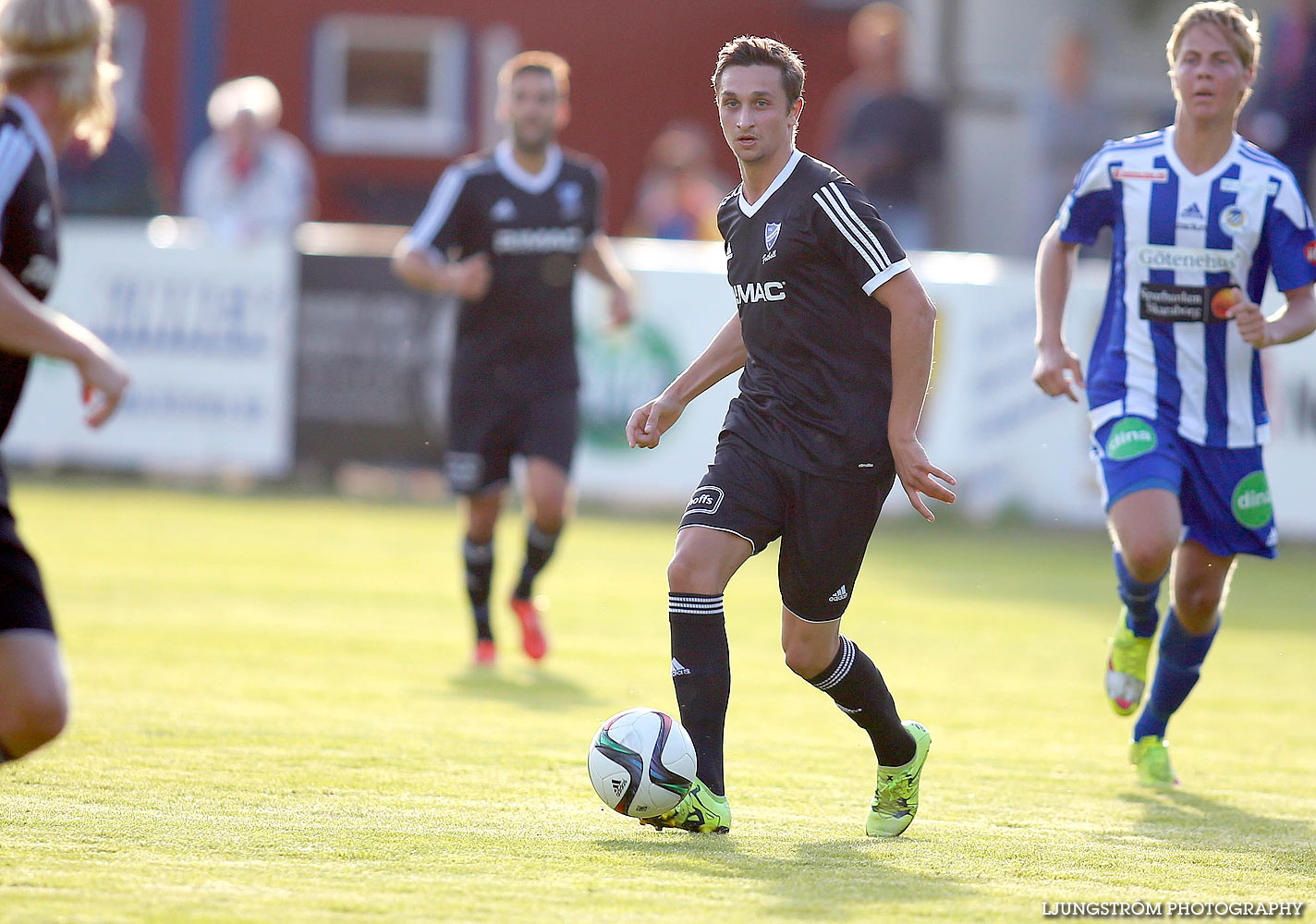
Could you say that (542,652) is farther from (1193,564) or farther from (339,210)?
(339,210)

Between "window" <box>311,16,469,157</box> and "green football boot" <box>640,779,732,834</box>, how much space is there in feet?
61.6

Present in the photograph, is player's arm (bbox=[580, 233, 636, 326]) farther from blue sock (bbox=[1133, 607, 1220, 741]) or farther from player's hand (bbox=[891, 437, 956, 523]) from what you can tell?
player's hand (bbox=[891, 437, 956, 523])

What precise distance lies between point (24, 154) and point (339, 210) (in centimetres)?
1881

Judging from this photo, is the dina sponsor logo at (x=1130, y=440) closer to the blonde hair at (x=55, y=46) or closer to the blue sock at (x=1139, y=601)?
the blue sock at (x=1139, y=601)

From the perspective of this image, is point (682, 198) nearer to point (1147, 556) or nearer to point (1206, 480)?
point (1206, 480)

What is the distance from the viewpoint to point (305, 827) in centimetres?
512

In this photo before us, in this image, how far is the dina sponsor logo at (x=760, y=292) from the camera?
211 inches

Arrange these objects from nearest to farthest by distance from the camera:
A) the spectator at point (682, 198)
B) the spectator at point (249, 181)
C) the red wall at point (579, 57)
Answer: the spectator at point (249, 181) → the spectator at point (682, 198) → the red wall at point (579, 57)

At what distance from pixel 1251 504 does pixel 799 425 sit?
1.87 m

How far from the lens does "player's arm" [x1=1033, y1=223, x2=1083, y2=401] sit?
20.7 feet

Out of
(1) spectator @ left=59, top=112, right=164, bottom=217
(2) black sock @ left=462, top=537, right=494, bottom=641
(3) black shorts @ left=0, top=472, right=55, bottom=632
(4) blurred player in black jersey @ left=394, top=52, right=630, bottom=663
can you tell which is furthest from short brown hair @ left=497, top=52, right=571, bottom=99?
(1) spectator @ left=59, top=112, right=164, bottom=217

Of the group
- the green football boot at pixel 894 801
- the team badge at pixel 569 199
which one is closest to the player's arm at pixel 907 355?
the green football boot at pixel 894 801

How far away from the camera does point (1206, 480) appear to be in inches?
250

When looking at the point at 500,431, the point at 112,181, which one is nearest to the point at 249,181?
the point at 112,181
